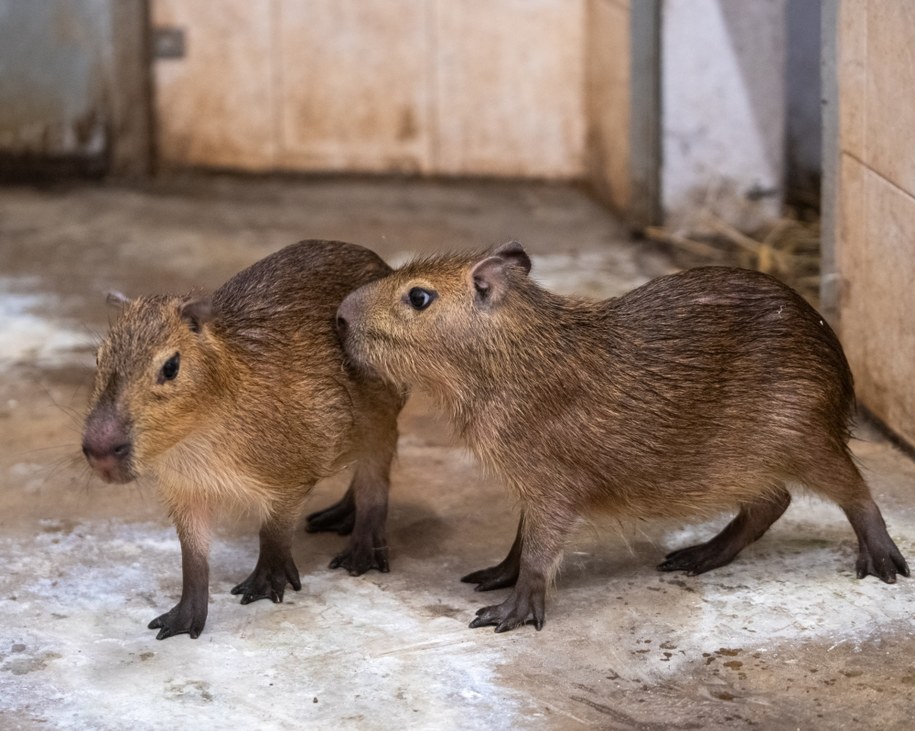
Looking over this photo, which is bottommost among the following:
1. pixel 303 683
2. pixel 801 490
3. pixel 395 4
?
pixel 303 683

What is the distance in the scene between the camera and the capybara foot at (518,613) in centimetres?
390

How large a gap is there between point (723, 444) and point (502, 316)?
2.25ft

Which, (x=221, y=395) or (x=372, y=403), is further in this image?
(x=372, y=403)

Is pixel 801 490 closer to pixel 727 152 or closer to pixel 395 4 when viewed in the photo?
pixel 727 152

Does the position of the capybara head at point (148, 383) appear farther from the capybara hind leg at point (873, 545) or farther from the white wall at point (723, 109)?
the white wall at point (723, 109)

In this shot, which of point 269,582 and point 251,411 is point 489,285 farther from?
point 269,582

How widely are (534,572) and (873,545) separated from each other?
3.15 feet

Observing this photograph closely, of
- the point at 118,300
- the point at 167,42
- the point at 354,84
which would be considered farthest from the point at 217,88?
the point at 118,300

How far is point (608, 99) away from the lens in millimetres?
8023

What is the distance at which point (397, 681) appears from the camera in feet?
11.9

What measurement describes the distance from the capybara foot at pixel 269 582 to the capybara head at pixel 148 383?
54cm

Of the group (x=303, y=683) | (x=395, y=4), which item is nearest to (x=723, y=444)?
(x=303, y=683)

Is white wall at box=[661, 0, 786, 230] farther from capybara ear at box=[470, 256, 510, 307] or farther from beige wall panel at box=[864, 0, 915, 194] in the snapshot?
capybara ear at box=[470, 256, 510, 307]

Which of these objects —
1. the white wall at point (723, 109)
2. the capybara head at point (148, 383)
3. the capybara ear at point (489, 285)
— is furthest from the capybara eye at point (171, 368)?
the white wall at point (723, 109)
